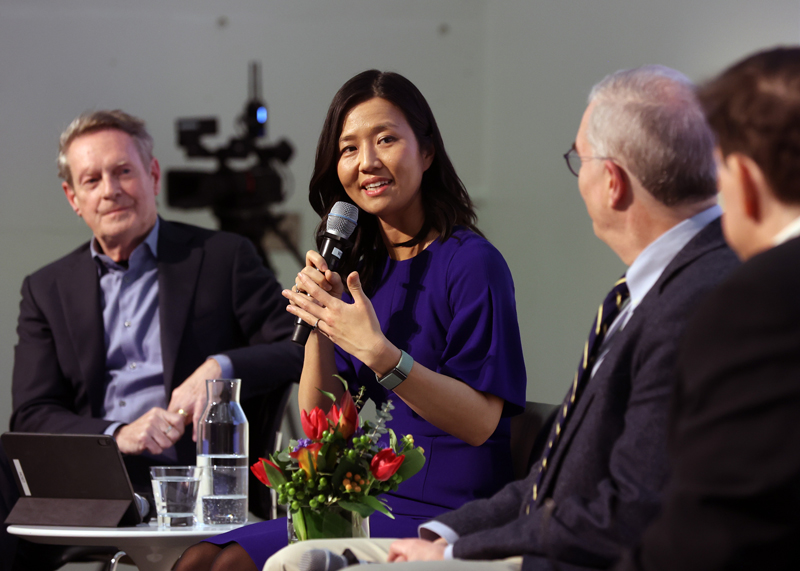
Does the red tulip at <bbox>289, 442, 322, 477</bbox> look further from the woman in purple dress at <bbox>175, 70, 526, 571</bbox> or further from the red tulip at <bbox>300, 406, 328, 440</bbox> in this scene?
the woman in purple dress at <bbox>175, 70, 526, 571</bbox>

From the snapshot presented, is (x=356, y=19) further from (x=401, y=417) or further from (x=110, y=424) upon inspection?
(x=401, y=417)

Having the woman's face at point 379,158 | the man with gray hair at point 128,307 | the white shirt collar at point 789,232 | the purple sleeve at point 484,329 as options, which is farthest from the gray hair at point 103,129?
the white shirt collar at point 789,232

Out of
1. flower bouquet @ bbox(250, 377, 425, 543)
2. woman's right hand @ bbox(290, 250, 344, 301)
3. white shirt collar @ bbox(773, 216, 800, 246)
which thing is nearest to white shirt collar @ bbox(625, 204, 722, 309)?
white shirt collar @ bbox(773, 216, 800, 246)

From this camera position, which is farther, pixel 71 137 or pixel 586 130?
pixel 71 137

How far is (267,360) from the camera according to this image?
2.39 m

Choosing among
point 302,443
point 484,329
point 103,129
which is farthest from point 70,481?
point 103,129

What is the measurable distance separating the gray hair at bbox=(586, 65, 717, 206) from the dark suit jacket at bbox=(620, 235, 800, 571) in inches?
16.2

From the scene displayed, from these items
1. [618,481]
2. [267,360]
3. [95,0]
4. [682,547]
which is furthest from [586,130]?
[95,0]

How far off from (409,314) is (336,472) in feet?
1.66

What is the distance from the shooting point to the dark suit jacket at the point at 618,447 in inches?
40.6

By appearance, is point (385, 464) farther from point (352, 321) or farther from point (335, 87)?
point (335, 87)

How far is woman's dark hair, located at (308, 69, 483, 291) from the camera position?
1871 mm

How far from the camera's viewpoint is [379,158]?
1842mm

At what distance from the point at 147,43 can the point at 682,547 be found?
14.2ft
